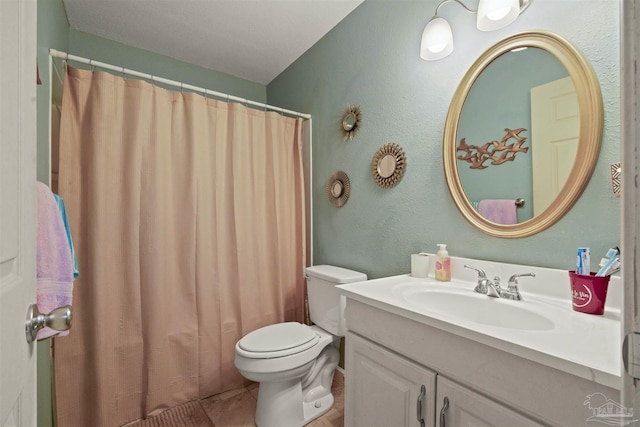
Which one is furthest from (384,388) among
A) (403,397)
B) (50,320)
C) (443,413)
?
(50,320)

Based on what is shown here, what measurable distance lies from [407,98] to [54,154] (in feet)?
6.02

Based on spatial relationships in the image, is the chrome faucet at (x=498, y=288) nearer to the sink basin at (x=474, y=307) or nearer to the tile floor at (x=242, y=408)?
the sink basin at (x=474, y=307)

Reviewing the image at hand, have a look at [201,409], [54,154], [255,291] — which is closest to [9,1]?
[54,154]

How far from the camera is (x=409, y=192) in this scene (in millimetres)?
1534

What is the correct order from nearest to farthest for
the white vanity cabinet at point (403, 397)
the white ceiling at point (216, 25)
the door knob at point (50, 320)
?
the door knob at point (50, 320) → the white vanity cabinet at point (403, 397) → the white ceiling at point (216, 25)

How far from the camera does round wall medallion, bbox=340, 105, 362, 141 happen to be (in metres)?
1.84

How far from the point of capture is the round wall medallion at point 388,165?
61.9 inches

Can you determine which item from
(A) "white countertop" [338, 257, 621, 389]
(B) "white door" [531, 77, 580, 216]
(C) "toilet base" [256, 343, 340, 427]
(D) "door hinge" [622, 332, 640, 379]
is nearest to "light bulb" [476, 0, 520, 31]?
(B) "white door" [531, 77, 580, 216]

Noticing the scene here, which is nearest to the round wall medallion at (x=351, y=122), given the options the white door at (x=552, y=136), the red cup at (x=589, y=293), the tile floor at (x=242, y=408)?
the white door at (x=552, y=136)

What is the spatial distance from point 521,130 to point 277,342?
57.2 inches

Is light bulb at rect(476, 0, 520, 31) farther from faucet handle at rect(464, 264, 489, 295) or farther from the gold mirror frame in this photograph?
faucet handle at rect(464, 264, 489, 295)

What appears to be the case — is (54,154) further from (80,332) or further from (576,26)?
(576,26)

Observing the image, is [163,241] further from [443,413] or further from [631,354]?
[631,354]

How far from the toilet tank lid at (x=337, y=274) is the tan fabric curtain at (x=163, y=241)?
0.34 metres
